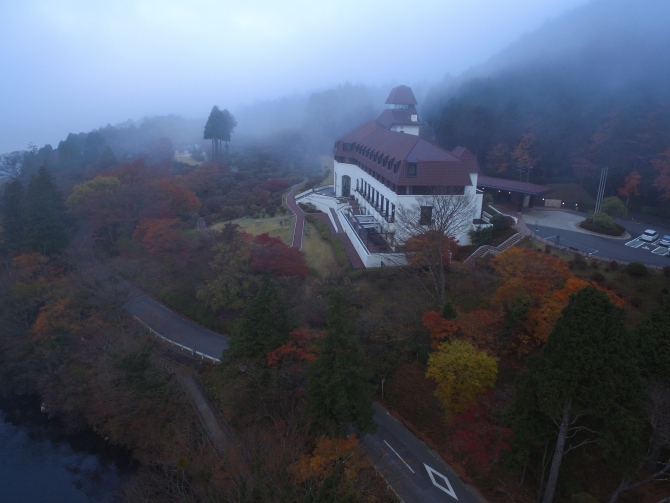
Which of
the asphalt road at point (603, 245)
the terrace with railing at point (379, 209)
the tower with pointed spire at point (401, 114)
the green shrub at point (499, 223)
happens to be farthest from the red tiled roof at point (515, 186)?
the terrace with railing at point (379, 209)

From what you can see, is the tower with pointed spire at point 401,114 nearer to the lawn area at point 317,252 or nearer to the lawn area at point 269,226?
the lawn area at point 269,226

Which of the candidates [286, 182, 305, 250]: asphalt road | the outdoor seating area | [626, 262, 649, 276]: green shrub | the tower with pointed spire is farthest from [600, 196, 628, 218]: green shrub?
[286, 182, 305, 250]: asphalt road

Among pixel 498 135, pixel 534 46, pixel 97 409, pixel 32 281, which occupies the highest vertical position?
pixel 534 46

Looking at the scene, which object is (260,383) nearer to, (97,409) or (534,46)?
(97,409)

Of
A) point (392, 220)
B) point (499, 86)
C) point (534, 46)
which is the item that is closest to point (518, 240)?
point (392, 220)

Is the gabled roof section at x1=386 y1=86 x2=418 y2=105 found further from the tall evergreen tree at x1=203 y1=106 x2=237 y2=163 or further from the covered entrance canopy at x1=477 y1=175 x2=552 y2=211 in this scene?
the tall evergreen tree at x1=203 y1=106 x2=237 y2=163

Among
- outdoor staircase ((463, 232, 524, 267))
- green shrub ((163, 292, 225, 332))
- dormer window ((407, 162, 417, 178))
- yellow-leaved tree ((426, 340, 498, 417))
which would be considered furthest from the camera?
dormer window ((407, 162, 417, 178))
